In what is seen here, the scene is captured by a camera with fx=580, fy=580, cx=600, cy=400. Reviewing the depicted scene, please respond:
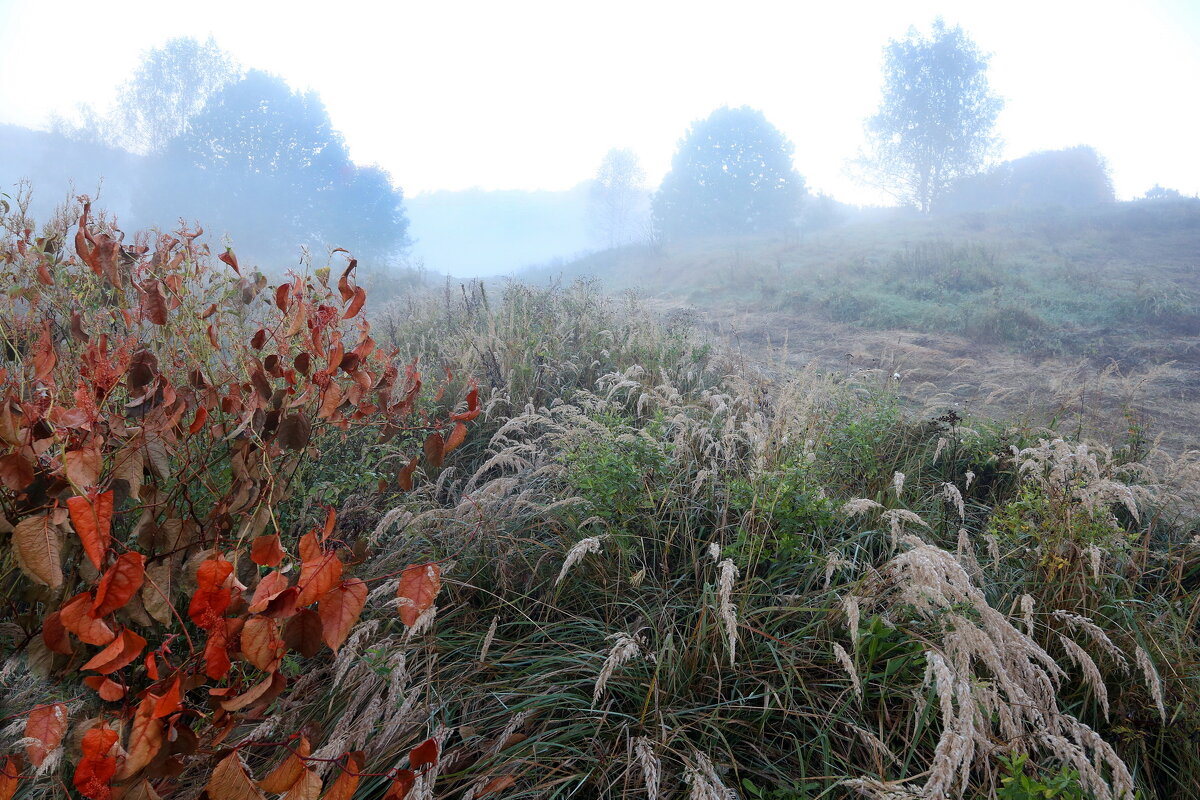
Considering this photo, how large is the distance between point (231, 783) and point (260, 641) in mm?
210

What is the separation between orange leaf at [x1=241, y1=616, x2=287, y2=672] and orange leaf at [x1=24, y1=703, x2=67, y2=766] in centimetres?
35

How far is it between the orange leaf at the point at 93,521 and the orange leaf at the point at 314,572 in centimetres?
26

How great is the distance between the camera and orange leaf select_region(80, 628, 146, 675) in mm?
861

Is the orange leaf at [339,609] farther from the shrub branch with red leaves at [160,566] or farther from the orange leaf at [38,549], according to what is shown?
the orange leaf at [38,549]

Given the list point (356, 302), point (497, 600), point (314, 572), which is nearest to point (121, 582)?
point (314, 572)

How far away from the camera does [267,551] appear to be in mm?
972

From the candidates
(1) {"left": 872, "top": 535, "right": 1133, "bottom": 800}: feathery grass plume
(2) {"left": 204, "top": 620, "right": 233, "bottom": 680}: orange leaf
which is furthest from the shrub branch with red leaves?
(1) {"left": 872, "top": 535, "right": 1133, "bottom": 800}: feathery grass plume

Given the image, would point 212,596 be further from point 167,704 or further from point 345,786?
point 345,786

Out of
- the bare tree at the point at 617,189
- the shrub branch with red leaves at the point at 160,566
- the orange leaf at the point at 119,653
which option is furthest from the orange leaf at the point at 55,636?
the bare tree at the point at 617,189

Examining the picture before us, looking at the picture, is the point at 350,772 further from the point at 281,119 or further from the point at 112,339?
the point at 281,119

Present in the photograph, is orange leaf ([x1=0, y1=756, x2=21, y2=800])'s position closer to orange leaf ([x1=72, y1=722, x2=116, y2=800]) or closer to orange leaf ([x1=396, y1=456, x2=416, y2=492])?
orange leaf ([x1=72, y1=722, x2=116, y2=800])

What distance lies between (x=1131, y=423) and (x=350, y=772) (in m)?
4.85

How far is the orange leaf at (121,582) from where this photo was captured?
880 mm

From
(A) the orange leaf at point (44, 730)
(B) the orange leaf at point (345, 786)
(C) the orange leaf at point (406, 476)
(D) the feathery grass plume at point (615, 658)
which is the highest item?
(C) the orange leaf at point (406, 476)
